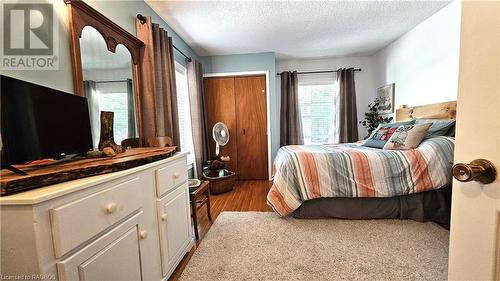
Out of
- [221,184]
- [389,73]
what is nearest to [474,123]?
[221,184]

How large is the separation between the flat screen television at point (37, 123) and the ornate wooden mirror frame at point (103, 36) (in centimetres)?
34

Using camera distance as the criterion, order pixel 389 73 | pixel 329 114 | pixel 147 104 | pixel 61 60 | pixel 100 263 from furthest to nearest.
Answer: pixel 329 114 → pixel 389 73 → pixel 147 104 → pixel 61 60 → pixel 100 263

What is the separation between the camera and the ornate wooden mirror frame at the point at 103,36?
1.39 m

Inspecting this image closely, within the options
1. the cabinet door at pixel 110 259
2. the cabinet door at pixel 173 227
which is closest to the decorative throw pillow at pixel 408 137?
the cabinet door at pixel 173 227

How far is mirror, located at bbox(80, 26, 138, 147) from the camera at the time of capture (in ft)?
4.86

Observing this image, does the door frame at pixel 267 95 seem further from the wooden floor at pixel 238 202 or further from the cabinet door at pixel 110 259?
the cabinet door at pixel 110 259

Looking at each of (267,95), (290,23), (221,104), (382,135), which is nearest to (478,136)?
(382,135)

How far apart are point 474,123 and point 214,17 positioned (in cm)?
269

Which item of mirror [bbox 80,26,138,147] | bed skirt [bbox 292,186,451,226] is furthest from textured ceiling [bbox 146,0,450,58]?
bed skirt [bbox 292,186,451,226]

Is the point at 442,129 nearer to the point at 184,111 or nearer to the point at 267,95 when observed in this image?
the point at 267,95

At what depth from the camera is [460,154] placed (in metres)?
0.56

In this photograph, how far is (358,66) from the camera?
4.32 metres

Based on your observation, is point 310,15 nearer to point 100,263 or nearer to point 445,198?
point 445,198

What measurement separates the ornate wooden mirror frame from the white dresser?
83 cm
